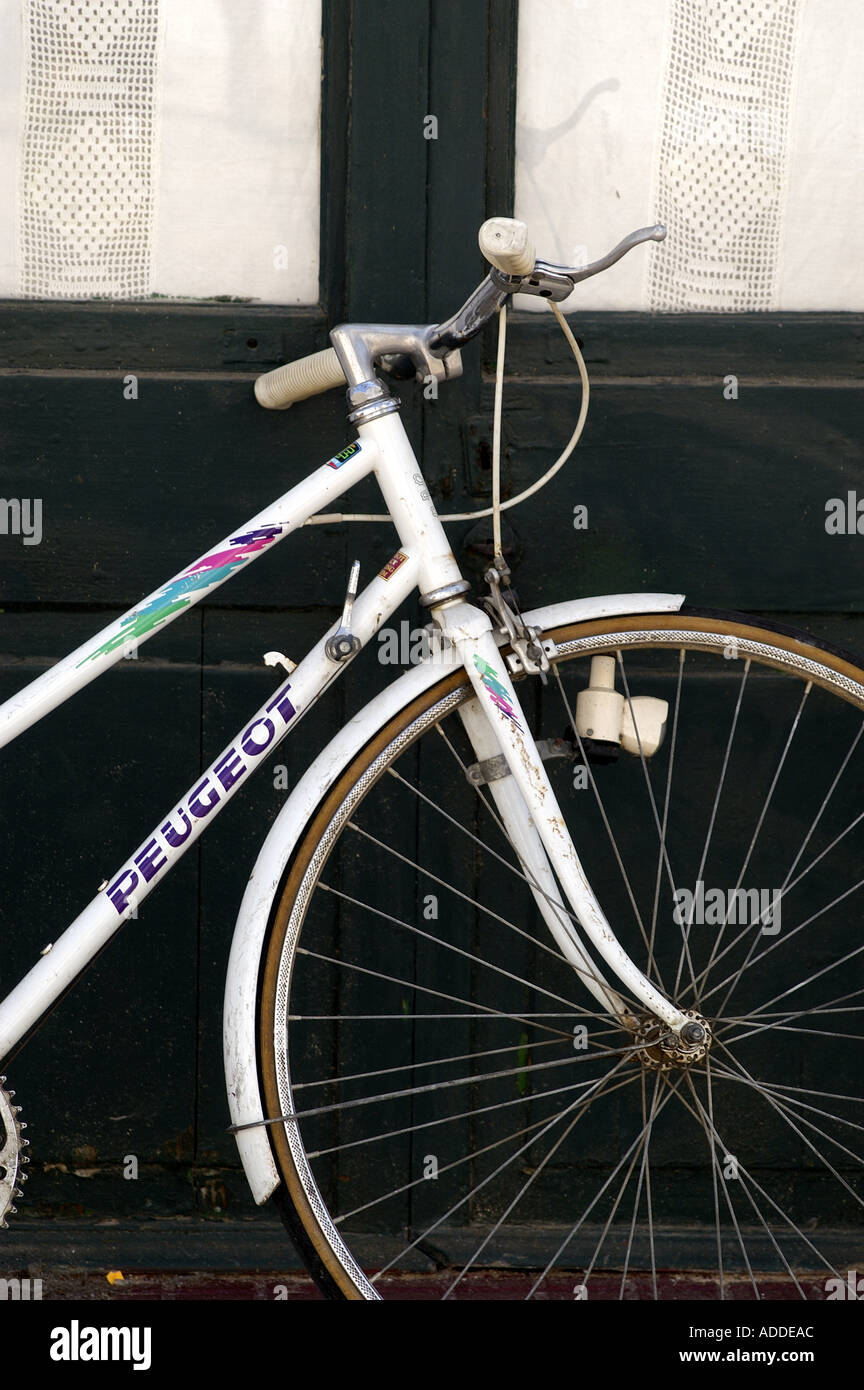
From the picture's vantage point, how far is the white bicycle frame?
5.53ft

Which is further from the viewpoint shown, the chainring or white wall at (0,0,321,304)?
white wall at (0,0,321,304)

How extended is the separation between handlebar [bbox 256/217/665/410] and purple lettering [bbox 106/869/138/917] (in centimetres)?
74

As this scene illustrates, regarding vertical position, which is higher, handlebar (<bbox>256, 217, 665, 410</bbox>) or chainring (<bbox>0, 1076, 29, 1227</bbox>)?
handlebar (<bbox>256, 217, 665, 410</bbox>)

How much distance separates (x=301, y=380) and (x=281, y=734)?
54 cm

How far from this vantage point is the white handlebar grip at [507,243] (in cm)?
151

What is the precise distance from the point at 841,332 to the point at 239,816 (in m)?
1.36

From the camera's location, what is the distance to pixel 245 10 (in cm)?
216

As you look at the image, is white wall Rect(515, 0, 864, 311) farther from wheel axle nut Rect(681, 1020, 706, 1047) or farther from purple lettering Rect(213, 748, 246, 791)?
wheel axle nut Rect(681, 1020, 706, 1047)

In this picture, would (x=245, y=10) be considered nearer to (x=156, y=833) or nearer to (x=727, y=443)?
(x=727, y=443)

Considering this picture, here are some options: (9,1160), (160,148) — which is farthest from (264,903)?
(160,148)

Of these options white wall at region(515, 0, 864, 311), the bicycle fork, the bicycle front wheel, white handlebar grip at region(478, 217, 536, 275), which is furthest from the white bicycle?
white handlebar grip at region(478, 217, 536, 275)

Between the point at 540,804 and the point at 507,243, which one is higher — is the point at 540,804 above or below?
below

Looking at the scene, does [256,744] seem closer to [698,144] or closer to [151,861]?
[151,861]

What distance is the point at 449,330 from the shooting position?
5.53 ft
